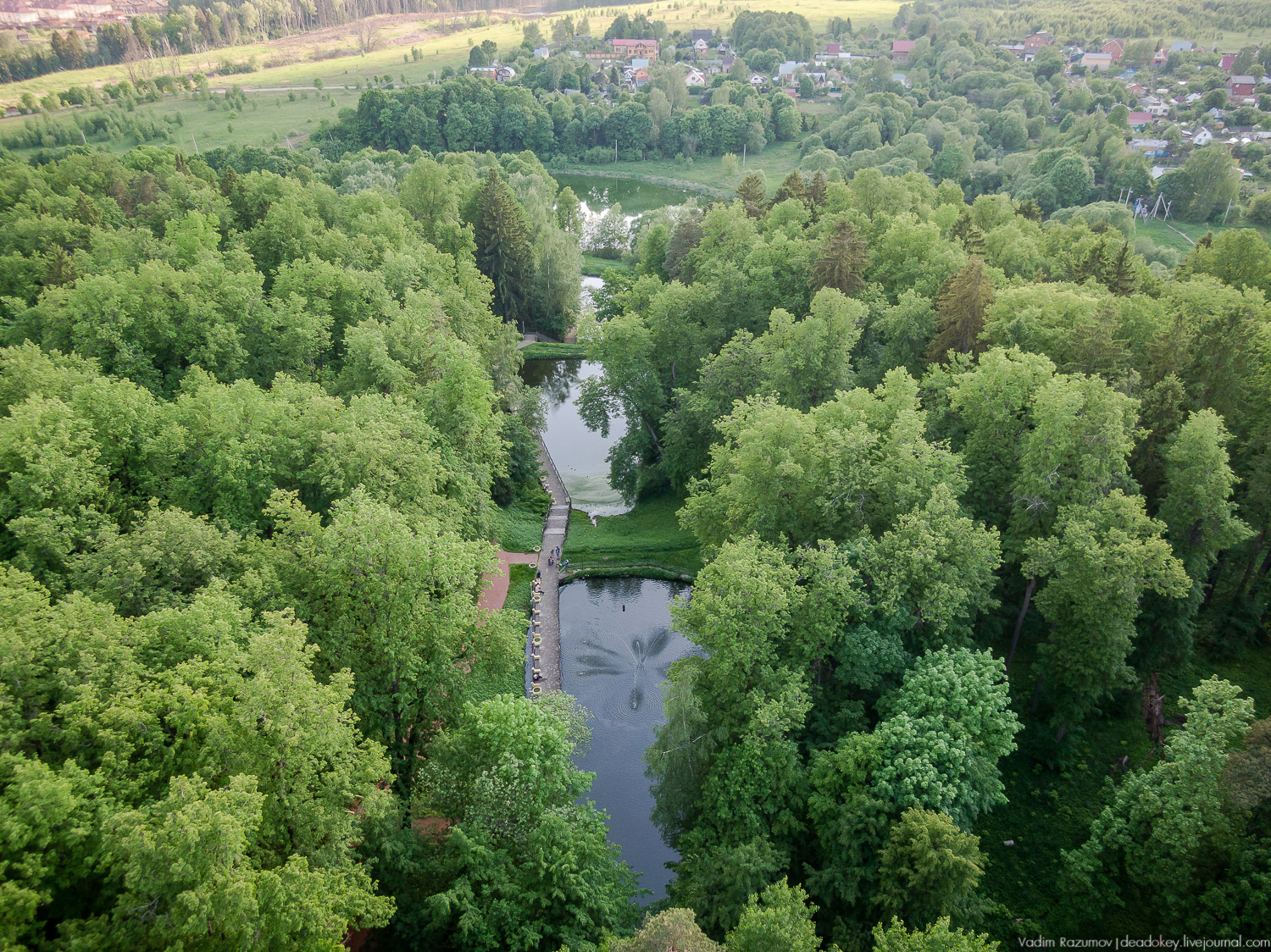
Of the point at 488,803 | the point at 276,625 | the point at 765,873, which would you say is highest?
the point at 276,625

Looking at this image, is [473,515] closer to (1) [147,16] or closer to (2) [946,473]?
(2) [946,473]

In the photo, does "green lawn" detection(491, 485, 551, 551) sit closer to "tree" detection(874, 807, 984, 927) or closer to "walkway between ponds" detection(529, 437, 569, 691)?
"walkway between ponds" detection(529, 437, 569, 691)

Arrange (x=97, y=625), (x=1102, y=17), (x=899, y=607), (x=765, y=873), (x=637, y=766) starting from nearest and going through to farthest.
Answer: (x=97, y=625)
(x=765, y=873)
(x=899, y=607)
(x=637, y=766)
(x=1102, y=17)

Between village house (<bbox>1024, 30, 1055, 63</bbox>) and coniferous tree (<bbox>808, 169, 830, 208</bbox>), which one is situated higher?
village house (<bbox>1024, 30, 1055, 63</bbox>)

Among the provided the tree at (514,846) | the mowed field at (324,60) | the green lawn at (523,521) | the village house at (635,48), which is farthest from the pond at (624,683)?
the village house at (635,48)

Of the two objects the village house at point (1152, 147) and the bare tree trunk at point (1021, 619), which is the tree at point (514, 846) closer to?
the bare tree trunk at point (1021, 619)

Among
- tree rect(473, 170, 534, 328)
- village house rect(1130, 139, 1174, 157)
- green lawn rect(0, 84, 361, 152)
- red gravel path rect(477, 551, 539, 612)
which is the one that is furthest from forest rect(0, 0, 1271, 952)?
village house rect(1130, 139, 1174, 157)

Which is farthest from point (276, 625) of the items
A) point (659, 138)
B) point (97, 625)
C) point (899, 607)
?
point (659, 138)
